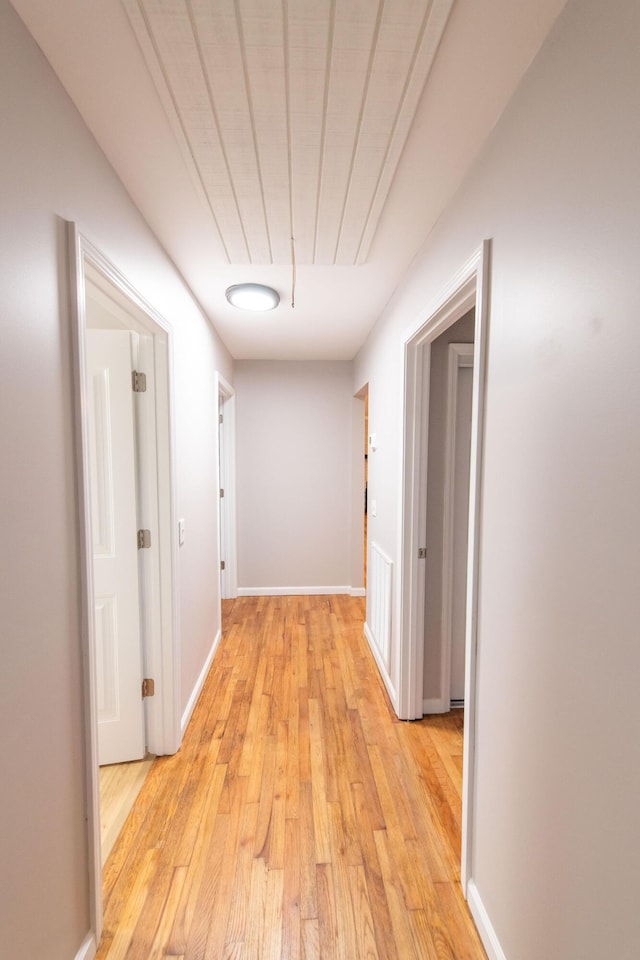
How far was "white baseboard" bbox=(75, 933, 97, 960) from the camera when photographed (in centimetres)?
109

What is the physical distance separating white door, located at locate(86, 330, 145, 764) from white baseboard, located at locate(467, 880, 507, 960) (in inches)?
58.3

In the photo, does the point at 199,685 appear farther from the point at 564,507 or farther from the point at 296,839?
the point at 564,507

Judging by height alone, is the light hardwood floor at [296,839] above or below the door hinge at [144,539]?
below

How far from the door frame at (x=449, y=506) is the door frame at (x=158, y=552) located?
4.60 feet

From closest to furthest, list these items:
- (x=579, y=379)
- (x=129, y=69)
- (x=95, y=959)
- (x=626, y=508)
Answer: (x=626, y=508) < (x=579, y=379) < (x=129, y=69) < (x=95, y=959)

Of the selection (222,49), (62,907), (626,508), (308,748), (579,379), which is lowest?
(308,748)

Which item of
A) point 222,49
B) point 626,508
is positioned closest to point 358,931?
point 626,508

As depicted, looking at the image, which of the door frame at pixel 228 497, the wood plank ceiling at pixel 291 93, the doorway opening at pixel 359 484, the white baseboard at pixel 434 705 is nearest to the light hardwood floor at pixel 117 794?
the white baseboard at pixel 434 705

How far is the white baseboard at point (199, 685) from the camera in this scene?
2.16 m

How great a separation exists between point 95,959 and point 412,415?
2.22 metres

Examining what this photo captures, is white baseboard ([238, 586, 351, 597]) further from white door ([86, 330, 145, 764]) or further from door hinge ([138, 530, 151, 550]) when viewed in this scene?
door hinge ([138, 530, 151, 550])

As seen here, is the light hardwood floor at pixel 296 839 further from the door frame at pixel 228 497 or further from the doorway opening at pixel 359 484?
the doorway opening at pixel 359 484

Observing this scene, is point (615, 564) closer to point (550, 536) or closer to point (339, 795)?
point (550, 536)

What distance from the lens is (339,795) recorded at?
5.60 ft
